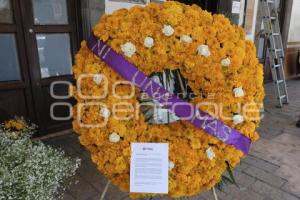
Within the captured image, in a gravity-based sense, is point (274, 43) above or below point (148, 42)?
below

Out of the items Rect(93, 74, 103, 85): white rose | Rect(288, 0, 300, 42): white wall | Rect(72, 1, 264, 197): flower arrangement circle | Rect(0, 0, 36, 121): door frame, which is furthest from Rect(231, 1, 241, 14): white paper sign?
Rect(93, 74, 103, 85): white rose

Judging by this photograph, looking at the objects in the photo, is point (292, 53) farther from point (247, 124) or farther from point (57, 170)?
point (57, 170)

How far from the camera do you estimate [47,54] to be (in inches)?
121

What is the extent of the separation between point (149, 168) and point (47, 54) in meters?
2.31

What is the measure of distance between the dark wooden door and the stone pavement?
344 mm

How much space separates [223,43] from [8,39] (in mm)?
2349

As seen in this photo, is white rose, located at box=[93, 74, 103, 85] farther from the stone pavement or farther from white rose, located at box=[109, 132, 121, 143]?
the stone pavement

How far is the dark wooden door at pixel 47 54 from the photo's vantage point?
282 centimetres

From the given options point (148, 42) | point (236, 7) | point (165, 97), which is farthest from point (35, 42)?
point (236, 7)

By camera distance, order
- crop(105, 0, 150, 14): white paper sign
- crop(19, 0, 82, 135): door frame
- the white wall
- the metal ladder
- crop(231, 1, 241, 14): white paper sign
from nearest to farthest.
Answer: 1. crop(19, 0, 82, 135): door frame
2. crop(105, 0, 150, 14): white paper sign
3. crop(231, 1, 241, 14): white paper sign
4. the metal ladder
5. the white wall

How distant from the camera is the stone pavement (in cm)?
221

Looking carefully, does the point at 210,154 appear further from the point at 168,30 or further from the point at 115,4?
the point at 115,4

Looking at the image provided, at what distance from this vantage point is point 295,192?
2.26 metres

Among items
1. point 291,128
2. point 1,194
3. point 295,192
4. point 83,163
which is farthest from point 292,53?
point 1,194
